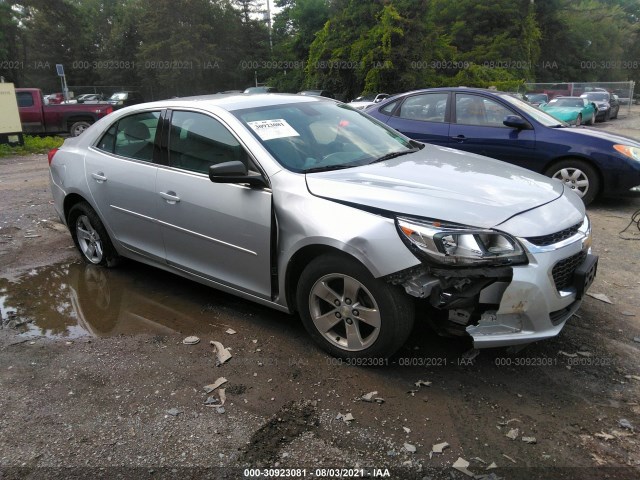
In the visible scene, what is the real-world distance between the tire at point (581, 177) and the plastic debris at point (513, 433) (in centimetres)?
486

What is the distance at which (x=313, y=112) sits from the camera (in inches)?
163

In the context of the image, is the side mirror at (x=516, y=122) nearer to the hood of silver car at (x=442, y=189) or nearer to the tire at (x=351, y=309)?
the hood of silver car at (x=442, y=189)

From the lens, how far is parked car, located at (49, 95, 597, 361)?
2832 mm

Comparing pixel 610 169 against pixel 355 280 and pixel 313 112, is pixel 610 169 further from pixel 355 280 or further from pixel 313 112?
pixel 355 280

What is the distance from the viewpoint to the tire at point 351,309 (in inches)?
116

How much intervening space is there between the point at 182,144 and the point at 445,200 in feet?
7.00

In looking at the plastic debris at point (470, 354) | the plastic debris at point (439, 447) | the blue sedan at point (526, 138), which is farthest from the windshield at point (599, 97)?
the plastic debris at point (439, 447)

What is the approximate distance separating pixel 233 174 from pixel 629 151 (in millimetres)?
5542

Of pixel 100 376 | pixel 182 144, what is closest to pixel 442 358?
pixel 100 376

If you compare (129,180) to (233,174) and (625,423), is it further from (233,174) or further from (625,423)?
(625,423)

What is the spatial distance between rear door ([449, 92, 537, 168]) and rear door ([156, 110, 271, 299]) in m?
4.40

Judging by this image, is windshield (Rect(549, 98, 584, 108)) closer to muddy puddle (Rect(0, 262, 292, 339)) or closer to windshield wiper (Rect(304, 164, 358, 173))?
windshield wiper (Rect(304, 164, 358, 173))

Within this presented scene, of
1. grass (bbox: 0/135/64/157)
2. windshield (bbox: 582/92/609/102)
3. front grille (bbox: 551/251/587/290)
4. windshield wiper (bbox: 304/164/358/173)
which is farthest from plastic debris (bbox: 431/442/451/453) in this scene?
windshield (bbox: 582/92/609/102)

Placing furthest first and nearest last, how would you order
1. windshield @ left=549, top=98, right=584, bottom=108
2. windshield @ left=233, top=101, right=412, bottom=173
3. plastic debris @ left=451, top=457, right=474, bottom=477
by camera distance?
windshield @ left=549, top=98, right=584, bottom=108
windshield @ left=233, top=101, right=412, bottom=173
plastic debris @ left=451, top=457, right=474, bottom=477
